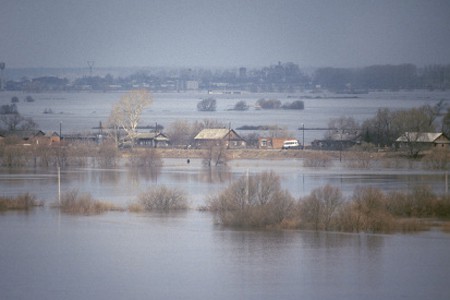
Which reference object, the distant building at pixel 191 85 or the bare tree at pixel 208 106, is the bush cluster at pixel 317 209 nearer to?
the bare tree at pixel 208 106

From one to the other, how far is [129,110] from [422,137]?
41.9 feet

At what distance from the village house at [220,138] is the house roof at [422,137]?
6615 mm

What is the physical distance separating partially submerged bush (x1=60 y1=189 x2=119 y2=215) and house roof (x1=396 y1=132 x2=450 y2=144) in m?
15.9

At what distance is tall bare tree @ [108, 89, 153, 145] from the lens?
3778 centimetres

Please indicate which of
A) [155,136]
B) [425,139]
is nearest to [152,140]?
[155,136]

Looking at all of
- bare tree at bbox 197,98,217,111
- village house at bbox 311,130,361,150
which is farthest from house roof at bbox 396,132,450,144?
bare tree at bbox 197,98,217,111

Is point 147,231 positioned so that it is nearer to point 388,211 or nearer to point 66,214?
point 66,214

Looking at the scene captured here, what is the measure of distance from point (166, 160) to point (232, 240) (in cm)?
1622

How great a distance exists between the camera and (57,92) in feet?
396

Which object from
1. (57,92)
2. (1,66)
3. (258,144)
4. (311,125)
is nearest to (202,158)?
(258,144)

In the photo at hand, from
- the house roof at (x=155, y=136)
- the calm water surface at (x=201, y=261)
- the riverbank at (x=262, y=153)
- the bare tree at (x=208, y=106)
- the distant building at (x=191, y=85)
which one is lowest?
the calm water surface at (x=201, y=261)

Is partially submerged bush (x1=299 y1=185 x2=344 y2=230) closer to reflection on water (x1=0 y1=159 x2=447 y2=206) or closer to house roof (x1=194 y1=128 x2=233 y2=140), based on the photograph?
reflection on water (x1=0 y1=159 x2=447 y2=206)

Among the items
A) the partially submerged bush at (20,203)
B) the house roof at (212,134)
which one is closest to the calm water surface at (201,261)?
the partially submerged bush at (20,203)

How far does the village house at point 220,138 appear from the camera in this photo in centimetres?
3512
